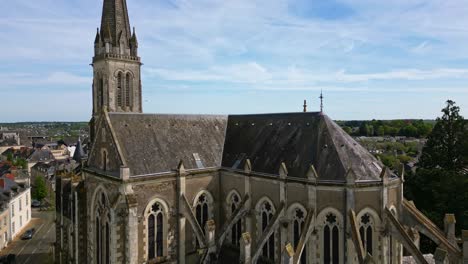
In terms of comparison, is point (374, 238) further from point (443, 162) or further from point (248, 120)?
point (443, 162)

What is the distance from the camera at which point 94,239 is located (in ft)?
86.6

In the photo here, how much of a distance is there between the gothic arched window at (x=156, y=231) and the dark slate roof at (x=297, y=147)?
7.08 meters

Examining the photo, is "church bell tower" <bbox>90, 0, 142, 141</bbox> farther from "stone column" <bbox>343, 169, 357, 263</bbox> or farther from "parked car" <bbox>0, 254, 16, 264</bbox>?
"stone column" <bbox>343, 169, 357, 263</bbox>

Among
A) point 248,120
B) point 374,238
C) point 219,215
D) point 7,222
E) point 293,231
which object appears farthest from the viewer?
point 7,222

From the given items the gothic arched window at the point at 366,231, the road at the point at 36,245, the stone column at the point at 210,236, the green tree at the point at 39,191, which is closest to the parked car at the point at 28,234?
the road at the point at 36,245

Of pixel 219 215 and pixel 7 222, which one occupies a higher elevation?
pixel 219 215

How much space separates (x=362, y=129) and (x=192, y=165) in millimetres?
176674

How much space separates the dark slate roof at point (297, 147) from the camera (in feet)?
73.5

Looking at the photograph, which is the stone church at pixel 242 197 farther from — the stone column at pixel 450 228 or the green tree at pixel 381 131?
the green tree at pixel 381 131

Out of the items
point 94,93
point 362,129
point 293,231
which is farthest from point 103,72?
point 362,129

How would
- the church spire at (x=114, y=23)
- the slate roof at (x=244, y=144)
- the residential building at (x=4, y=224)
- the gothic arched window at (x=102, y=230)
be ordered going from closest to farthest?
the slate roof at (x=244, y=144)
the gothic arched window at (x=102, y=230)
the church spire at (x=114, y=23)
the residential building at (x=4, y=224)

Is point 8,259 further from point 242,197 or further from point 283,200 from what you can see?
point 283,200

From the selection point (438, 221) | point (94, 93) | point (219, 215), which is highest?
point (94, 93)

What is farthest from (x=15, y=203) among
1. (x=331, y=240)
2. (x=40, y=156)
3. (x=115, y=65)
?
(x=40, y=156)
